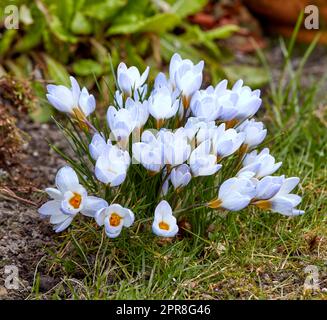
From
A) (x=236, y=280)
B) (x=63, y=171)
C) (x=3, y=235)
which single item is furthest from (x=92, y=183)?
(x=236, y=280)

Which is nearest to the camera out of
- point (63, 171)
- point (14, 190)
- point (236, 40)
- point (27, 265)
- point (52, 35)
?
point (63, 171)

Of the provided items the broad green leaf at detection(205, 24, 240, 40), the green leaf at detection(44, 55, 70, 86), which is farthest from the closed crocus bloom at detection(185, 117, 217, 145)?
the broad green leaf at detection(205, 24, 240, 40)

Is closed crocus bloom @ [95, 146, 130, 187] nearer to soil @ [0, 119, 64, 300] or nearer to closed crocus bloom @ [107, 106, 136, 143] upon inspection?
closed crocus bloom @ [107, 106, 136, 143]

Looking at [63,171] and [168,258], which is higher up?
[63,171]

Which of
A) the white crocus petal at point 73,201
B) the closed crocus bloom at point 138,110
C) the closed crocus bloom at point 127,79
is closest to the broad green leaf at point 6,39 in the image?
the closed crocus bloom at point 127,79

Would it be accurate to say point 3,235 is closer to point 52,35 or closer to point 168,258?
point 168,258

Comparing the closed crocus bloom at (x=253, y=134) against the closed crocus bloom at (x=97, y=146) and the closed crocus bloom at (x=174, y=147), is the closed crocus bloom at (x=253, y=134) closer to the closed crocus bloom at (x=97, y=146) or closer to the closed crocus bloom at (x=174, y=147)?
the closed crocus bloom at (x=174, y=147)

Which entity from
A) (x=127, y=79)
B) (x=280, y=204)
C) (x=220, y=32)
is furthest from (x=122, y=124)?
(x=220, y=32)

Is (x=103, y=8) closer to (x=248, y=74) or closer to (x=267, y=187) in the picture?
(x=248, y=74)
